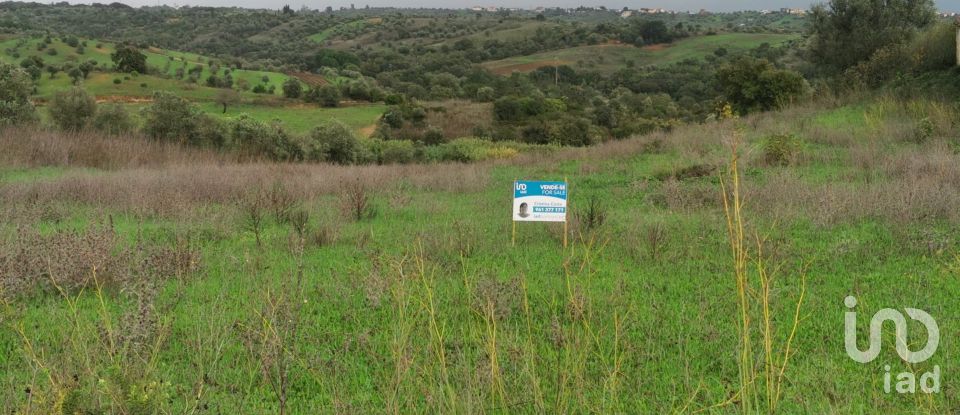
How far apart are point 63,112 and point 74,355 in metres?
23.4

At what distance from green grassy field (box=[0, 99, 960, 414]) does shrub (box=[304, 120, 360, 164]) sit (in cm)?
1508

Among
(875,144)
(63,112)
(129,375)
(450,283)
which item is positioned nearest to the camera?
(129,375)

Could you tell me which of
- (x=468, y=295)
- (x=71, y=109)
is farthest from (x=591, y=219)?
(x=71, y=109)

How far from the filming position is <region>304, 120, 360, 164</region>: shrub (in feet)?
87.4

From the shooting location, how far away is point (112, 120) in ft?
76.7

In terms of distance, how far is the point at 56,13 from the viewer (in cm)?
14362

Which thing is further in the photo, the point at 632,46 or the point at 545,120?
the point at 632,46

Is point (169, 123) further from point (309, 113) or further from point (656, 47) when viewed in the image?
point (656, 47)

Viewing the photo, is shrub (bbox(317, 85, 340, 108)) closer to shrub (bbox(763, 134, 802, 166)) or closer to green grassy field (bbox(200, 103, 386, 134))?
green grassy field (bbox(200, 103, 386, 134))

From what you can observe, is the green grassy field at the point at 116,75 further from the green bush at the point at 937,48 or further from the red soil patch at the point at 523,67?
the green bush at the point at 937,48

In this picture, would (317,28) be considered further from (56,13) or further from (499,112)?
(499,112)

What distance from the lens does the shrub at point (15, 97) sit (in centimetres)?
1984

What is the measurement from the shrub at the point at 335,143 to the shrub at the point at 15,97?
29.7 feet

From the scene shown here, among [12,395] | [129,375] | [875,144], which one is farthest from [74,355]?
[875,144]
